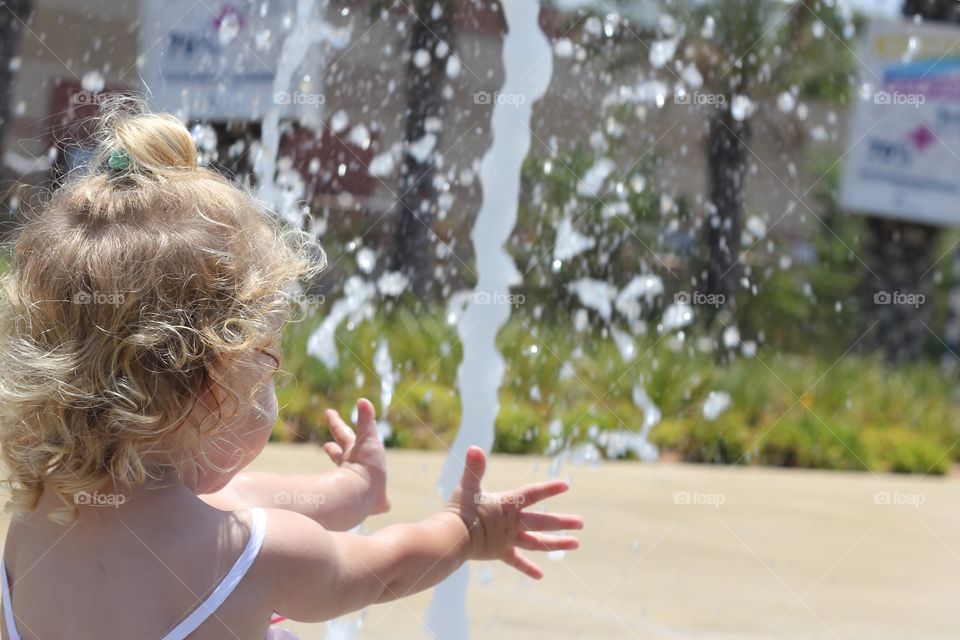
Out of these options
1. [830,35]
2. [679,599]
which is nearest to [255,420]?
[679,599]

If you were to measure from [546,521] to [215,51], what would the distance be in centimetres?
683

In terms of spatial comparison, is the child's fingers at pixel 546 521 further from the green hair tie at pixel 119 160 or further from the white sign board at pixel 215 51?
the white sign board at pixel 215 51

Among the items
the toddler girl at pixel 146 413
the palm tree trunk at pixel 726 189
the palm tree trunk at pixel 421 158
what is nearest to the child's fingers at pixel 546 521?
the toddler girl at pixel 146 413

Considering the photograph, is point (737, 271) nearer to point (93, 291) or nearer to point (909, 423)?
point (909, 423)

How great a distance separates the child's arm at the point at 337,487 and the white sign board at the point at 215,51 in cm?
422

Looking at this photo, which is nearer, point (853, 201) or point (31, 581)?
point (31, 581)

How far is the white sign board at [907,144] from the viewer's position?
10242mm

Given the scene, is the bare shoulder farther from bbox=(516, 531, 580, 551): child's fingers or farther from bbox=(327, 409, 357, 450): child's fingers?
bbox=(327, 409, 357, 450): child's fingers

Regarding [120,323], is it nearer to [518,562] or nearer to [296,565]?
[296,565]

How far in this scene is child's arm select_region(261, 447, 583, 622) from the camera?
1.50 metres

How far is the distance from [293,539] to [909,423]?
24.9 ft

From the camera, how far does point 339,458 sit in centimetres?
206

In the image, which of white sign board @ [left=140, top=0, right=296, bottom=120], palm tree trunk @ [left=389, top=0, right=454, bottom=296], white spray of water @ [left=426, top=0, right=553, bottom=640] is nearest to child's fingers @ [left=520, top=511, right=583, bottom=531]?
white spray of water @ [left=426, top=0, right=553, bottom=640]

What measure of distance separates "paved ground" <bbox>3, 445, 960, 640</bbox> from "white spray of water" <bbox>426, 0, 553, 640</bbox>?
22 centimetres
